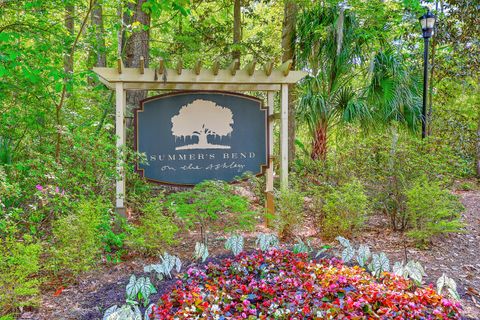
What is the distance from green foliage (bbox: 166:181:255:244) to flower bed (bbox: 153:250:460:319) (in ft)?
2.20

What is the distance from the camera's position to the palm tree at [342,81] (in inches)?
264

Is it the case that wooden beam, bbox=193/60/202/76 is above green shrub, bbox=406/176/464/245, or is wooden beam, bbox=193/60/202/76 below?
above

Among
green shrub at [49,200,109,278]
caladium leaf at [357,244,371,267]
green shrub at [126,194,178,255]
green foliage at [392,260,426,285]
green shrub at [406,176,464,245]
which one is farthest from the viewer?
green shrub at [406,176,464,245]

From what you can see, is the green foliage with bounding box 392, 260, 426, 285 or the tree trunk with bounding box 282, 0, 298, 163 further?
the tree trunk with bounding box 282, 0, 298, 163

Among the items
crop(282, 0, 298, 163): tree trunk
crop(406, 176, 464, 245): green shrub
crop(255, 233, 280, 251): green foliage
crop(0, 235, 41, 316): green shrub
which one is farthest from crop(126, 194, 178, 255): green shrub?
crop(282, 0, 298, 163): tree trunk

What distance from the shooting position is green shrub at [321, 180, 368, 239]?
12.8ft

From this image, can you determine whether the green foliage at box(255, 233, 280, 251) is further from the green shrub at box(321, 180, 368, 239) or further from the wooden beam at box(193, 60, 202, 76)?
the wooden beam at box(193, 60, 202, 76)

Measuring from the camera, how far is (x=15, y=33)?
3.46 meters

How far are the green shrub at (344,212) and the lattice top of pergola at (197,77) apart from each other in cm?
145

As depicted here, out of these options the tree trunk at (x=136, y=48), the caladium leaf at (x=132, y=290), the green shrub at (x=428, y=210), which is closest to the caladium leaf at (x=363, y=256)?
the green shrub at (x=428, y=210)

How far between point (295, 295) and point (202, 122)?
2.49 m

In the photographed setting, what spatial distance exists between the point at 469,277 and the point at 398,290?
103cm

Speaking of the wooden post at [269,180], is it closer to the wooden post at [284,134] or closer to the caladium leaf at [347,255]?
the wooden post at [284,134]

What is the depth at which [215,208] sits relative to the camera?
359 centimetres
